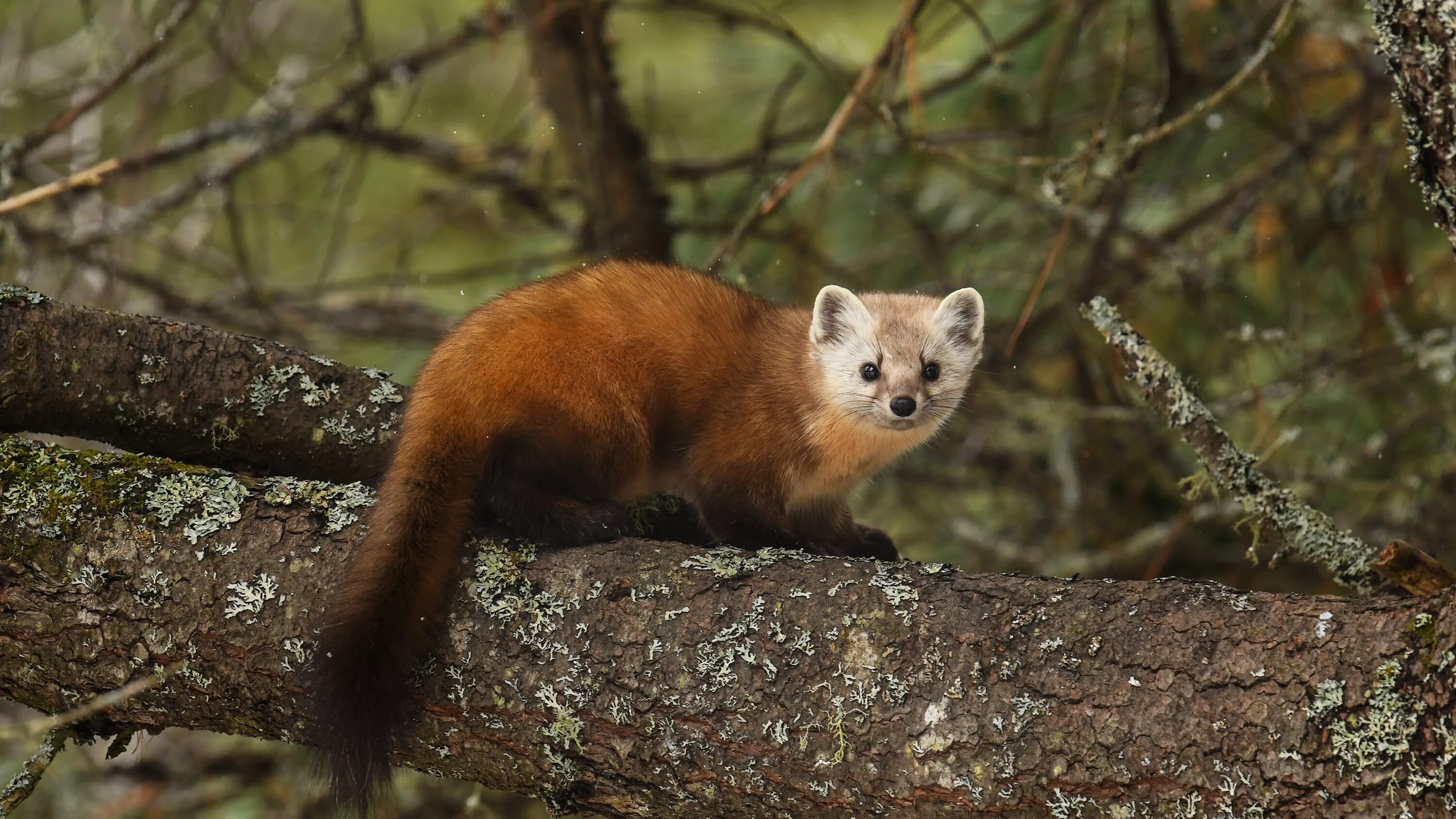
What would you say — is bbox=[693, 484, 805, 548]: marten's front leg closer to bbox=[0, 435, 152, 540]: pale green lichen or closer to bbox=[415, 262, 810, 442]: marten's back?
bbox=[415, 262, 810, 442]: marten's back

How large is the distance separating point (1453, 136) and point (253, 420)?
3409mm

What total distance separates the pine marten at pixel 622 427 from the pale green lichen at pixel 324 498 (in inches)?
3.2

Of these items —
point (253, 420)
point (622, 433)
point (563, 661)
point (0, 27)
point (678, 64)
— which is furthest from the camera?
point (678, 64)

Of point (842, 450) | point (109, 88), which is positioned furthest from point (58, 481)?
point (842, 450)

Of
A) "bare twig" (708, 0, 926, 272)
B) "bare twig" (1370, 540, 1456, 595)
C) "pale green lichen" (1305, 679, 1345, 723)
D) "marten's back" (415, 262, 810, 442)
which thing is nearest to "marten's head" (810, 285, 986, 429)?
"marten's back" (415, 262, 810, 442)

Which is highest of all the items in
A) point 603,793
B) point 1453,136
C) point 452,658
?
point 1453,136

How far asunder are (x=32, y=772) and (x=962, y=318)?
3.40 metres

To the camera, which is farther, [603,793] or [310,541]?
[310,541]

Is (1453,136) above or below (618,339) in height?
above

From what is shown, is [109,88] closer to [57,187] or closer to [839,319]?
[57,187]

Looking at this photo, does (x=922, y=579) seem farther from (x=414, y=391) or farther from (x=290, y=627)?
(x=414, y=391)

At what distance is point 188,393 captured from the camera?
3891 millimetres

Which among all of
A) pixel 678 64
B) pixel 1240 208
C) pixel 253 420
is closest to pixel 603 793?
pixel 253 420

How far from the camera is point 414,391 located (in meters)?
4.09
